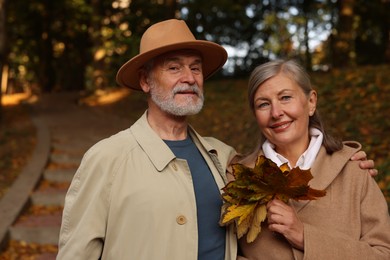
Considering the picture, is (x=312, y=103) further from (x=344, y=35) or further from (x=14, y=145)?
(x=344, y=35)

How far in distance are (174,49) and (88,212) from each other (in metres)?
1.15

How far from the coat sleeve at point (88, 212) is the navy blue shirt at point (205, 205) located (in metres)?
0.53

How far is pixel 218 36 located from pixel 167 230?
14.5m

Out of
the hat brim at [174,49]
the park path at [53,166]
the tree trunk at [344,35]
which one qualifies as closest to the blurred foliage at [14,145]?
the park path at [53,166]

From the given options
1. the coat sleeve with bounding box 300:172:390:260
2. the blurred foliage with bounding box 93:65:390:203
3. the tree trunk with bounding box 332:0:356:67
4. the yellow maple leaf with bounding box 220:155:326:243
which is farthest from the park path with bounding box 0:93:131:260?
the tree trunk with bounding box 332:0:356:67

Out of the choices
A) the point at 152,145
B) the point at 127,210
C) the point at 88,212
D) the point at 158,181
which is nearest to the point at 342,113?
the point at 152,145

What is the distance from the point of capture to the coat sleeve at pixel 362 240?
2547 mm

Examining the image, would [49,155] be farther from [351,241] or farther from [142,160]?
[351,241]

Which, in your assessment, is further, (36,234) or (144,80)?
(36,234)

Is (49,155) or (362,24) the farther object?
(362,24)

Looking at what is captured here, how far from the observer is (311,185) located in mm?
2773

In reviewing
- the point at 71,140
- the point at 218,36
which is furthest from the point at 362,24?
the point at 71,140

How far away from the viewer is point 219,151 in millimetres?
3240

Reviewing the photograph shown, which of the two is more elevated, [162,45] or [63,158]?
[162,45]
